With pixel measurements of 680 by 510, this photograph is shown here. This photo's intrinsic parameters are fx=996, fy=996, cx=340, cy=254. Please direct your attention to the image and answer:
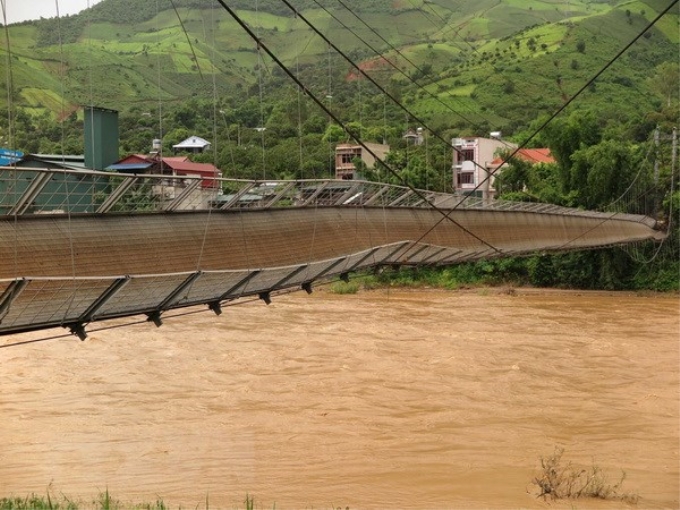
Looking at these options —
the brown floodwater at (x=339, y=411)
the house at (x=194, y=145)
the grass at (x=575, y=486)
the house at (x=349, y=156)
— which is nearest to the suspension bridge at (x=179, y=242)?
the brown floodwater at (x=339, y=411)

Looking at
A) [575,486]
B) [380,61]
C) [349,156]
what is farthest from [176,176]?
[380,61]

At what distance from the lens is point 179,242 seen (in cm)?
763

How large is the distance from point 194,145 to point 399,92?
73.3 ft

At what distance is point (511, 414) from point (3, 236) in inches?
244

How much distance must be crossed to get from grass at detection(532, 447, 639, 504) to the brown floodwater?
0.43 ft

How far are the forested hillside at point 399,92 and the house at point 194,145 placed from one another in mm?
571

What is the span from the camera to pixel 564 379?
499 inches

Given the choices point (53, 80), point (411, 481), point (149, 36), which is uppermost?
point (149, 36)

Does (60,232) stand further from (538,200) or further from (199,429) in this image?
(538,200)

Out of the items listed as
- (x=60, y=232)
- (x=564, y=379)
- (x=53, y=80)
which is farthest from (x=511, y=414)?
(x=53, y=80)

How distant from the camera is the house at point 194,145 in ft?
77.9

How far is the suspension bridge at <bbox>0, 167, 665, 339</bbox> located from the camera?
5504 mm

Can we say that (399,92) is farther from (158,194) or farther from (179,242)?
(158,194)

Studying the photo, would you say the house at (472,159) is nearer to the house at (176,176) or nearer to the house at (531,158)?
the house at (531,158)
